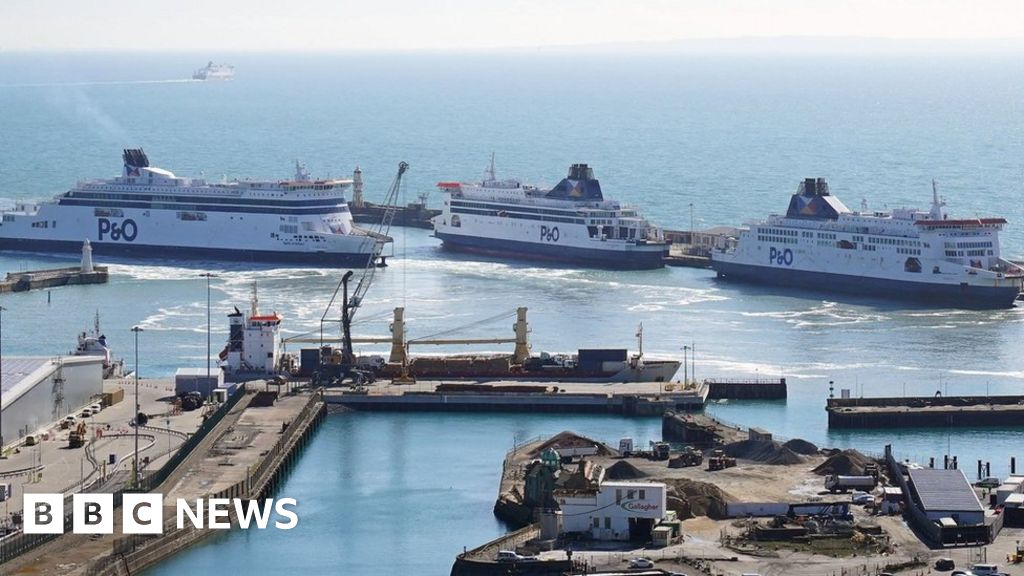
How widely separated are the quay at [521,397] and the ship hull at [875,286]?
24.1m

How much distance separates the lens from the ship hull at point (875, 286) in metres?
92.4

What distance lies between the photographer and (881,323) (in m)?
87.3

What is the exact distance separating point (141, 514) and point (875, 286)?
49463 millimetres

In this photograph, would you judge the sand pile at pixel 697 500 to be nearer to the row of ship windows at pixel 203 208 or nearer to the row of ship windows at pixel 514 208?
the row of ship windows at pixel 514 208

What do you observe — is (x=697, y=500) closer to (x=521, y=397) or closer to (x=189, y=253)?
(x=521, y=397)

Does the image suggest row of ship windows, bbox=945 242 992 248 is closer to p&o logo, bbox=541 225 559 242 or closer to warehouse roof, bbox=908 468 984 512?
p&o logo, bbox=541 225 559 242

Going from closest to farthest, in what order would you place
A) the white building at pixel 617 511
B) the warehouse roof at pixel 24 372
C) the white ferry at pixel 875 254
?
the white building at pixel 617 511, the warehouse roof at pixel 24 372, the white ferry at pixel 875 254

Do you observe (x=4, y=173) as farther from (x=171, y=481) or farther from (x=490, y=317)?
(x=171, y=481)

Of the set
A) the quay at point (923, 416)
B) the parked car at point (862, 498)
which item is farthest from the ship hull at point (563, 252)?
the parked car at point (862, 498)

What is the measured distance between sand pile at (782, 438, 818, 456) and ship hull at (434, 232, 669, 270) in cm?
4321

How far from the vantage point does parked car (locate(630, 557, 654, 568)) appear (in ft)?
159

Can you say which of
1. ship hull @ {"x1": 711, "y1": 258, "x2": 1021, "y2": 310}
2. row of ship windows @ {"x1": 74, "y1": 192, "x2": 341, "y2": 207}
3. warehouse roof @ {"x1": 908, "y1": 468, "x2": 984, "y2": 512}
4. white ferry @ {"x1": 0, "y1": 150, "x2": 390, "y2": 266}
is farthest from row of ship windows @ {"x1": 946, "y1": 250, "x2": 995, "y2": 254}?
warehouse roof @ {"x1": 908, "y1": 468, "x2": 984, "y2": 512}

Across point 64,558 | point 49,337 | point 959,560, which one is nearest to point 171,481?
point 64,558

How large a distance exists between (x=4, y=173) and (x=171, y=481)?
285 ft
